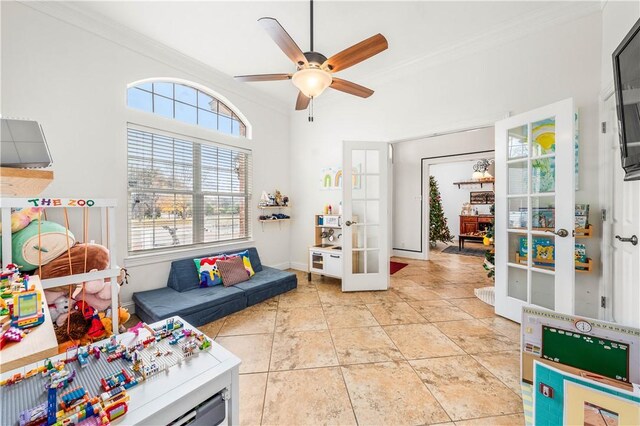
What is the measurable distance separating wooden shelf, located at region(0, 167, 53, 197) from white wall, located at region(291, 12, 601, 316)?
337cm

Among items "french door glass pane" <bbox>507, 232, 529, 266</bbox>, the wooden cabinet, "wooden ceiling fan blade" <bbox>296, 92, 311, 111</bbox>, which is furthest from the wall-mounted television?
the wooden cabinet

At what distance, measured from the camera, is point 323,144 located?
13.8 feet

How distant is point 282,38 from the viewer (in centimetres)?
169

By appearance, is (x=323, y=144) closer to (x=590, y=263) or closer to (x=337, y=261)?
(x=337, y=261)

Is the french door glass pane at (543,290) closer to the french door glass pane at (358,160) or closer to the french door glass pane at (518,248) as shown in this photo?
the french door glass pane at (518,248)

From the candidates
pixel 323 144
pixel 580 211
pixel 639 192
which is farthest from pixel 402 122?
pixel 639 192

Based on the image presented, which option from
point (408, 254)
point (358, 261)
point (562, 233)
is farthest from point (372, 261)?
point (408, 254)

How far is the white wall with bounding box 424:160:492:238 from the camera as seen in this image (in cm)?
780

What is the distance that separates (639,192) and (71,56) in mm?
4700

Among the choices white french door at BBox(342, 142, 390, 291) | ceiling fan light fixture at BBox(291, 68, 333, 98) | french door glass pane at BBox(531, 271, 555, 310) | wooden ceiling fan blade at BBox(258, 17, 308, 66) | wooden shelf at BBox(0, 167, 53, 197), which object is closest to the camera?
wooden shelf at BBox(0, 167, 53, 197)

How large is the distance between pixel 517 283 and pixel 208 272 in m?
3.40

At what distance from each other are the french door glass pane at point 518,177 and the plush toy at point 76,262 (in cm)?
365

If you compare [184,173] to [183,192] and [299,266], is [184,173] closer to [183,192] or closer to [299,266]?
[183,192]

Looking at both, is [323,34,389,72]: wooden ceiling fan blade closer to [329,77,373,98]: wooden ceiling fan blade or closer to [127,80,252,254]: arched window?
[329,77,373,98]: wooden ceiling fan blade
